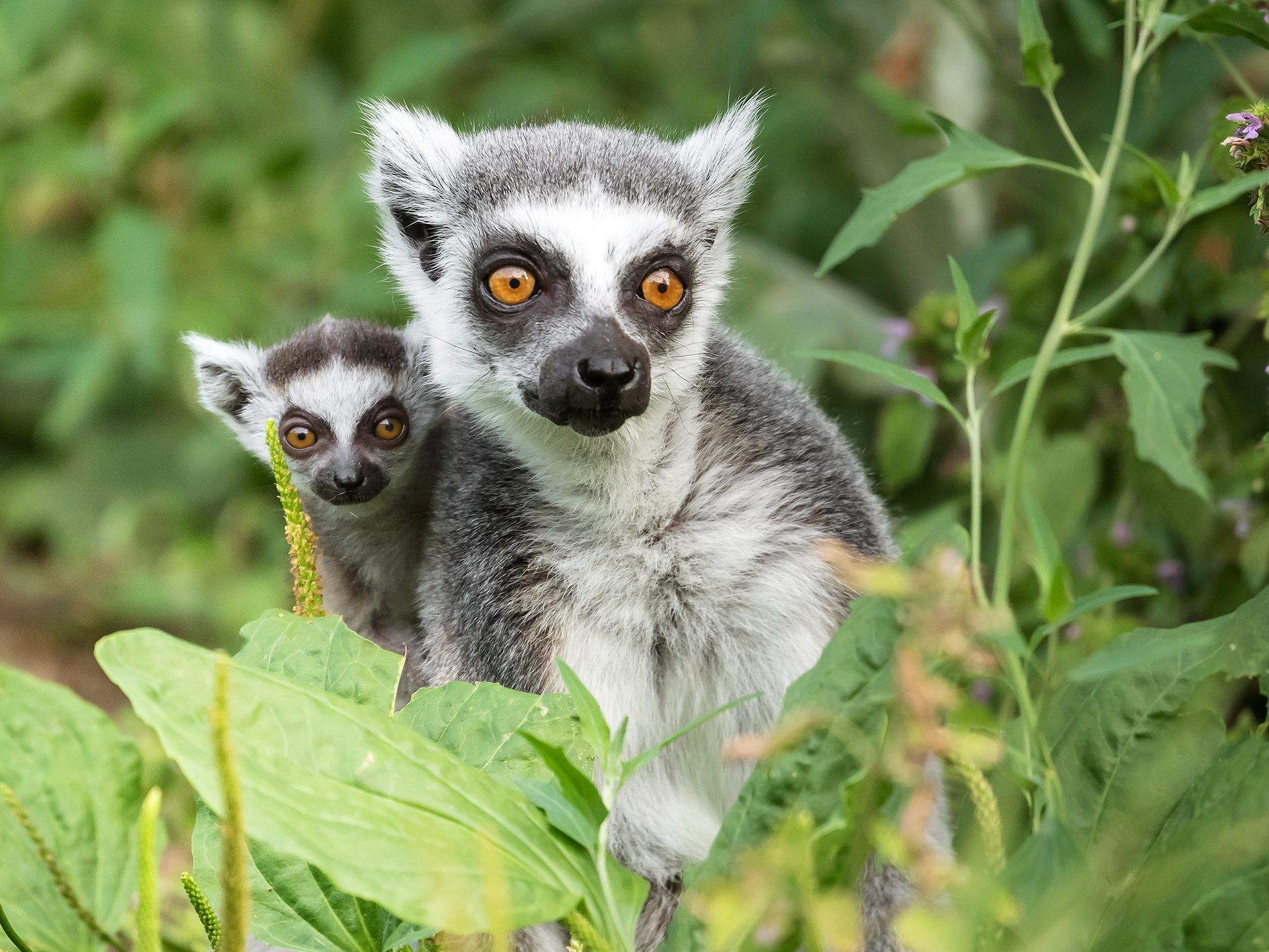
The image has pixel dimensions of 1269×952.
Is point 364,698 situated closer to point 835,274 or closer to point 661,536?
point 661,536

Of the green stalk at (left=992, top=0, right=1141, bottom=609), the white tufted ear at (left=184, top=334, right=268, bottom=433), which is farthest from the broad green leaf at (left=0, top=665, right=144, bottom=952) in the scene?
the white tufted ear at (left=184, top=334, right=268, bottom=433)

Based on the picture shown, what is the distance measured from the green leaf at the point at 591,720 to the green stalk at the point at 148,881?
0.57m

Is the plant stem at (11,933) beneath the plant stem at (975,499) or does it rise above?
beneath

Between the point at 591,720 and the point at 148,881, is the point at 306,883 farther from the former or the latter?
the point at 591,720

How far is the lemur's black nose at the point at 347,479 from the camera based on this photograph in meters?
3.06

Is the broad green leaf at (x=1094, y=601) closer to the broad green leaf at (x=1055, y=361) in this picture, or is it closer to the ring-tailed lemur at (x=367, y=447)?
the broad green leaf at (x=1055, y=361)

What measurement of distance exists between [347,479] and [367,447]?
202 millimetres

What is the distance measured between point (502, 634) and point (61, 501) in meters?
4.72

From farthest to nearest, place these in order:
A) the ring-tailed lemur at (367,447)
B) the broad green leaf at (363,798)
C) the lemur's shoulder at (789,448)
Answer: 1. the ring-tailed lemur at (367,447)
2. the lemur's shoulder at (789,448)
3. the broad green leaf at (363,798)

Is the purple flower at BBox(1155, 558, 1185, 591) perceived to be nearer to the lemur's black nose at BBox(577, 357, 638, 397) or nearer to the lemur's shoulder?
the lemur's shoulder

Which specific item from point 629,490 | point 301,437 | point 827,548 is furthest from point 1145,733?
point 301,437

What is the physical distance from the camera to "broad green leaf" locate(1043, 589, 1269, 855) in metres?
1.91

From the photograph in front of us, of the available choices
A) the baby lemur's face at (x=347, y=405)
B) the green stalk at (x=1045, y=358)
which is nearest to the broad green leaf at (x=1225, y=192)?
the green stalk at (x=1045, y=358)

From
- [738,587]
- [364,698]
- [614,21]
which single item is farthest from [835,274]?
[364,698]
